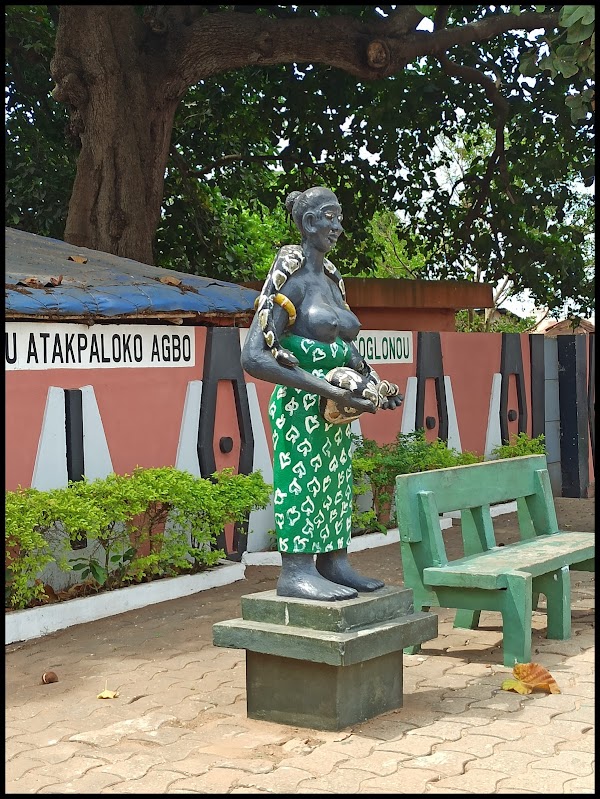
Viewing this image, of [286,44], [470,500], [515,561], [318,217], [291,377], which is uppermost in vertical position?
[286,44]

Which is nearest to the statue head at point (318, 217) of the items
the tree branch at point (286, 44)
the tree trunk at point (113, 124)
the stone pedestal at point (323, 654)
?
the stone pedestal at point (323, 654)

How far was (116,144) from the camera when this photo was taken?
35.9ft

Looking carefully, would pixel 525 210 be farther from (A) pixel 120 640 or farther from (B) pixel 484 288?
(A) pixel 120 640

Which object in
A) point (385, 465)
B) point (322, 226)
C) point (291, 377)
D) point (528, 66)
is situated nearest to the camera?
point (291, 377)

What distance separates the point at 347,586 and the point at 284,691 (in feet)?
1.81

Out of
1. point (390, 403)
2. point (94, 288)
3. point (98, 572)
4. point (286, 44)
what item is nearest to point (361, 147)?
point (286, 44)

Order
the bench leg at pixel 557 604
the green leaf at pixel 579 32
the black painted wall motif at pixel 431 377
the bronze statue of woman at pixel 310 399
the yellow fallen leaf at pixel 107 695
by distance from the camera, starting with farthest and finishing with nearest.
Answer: the black painted wall motif at pixel 431 377 → the green leaf at pixel 579 32 → the bench leg at pixel 557 604 → the yellow fallen leaf at pixel 107 695 → the bronze statue of woman at pixel 310 399

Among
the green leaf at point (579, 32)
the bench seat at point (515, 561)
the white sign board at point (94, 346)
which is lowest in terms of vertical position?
the bench seat at point (515, 561)

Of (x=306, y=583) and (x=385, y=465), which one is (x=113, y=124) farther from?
(x=306, y=583)

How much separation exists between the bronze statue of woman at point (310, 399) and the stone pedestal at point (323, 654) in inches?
4.2

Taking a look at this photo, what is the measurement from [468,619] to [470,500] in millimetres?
756

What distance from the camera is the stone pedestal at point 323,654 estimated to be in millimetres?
4566

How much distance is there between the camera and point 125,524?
7422 mm

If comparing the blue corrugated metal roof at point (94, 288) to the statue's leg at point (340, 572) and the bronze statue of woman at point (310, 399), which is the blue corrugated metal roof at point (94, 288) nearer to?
the bronze statue of woman at point (310, 399)
